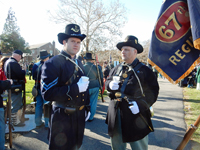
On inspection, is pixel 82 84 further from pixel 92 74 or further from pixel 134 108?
pixel 92 74

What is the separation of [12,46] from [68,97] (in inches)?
1727

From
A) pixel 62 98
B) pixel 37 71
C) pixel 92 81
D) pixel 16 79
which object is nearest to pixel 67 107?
pixel 62 98

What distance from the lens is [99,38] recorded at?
74.6ft

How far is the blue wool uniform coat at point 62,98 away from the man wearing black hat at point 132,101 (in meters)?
0.59

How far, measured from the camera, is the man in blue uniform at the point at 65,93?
191 centimetres

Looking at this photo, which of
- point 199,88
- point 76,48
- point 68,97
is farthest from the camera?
point 199,88

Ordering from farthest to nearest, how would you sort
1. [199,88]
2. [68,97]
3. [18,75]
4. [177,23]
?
[199,88] < [18,75] < [177,23] < [68,97]

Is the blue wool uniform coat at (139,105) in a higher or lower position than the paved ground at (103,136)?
higher

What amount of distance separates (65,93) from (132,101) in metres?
1.04

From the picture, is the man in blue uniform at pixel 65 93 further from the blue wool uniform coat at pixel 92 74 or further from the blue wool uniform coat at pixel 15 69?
the blue wool uniform coat at pixel 92 74

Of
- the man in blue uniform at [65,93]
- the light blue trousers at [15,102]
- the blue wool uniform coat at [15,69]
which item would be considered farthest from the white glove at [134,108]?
the light blue trousers at [15,102]

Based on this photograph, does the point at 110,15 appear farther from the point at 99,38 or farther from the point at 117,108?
the point at 117,108

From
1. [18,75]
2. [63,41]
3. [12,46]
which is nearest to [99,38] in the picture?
[18,75]

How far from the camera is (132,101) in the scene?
7.29ft
